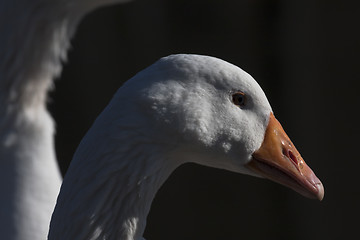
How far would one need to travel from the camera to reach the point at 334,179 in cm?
666

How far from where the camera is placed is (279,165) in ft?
7.51

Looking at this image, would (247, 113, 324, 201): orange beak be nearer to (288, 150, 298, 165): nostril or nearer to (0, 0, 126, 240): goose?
(288, 150, 298, 165): nostril

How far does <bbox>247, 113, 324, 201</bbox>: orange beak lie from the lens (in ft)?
7.50

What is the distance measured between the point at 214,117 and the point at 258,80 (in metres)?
4.68

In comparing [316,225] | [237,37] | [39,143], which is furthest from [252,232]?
[39,143]

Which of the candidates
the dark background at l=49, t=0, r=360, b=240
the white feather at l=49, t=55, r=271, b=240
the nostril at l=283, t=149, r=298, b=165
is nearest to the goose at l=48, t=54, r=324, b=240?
the white feather at l=49, t=55, r=271, b=240

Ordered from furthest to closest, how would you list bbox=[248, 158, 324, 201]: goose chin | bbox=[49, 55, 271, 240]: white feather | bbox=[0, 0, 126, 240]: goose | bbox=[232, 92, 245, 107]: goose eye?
bbox=[0, 0, 126, 240]: goose → bbox=[248, 158, 324, 201]: goose chin → bbox=[232, 92, 245, 107]: goose eye → bbox=[49, 55, 271, 240]: white feather

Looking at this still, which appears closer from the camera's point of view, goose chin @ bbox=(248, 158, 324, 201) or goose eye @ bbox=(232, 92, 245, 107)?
goose eye @ bbox=(232, 92, 245, 107)

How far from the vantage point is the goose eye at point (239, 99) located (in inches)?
86.1

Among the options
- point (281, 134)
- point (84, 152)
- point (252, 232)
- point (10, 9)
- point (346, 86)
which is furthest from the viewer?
point (252, 232)

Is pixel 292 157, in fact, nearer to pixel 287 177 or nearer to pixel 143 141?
pixel 287 177

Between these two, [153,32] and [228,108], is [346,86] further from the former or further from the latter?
[228,108]

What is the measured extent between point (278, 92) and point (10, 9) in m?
3.77

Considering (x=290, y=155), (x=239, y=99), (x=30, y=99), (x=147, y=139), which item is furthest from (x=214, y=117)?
(x=30, y=99)
